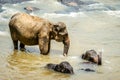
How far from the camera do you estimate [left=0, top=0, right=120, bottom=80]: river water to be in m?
10.3

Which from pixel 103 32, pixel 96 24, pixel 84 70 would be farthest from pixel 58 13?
pixel 84 70

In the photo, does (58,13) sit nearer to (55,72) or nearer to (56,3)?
(56,3)

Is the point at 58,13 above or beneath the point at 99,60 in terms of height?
beneath

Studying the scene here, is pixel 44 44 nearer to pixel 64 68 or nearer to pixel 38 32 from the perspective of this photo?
pixel 38 32

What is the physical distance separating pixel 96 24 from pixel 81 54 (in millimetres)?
6229

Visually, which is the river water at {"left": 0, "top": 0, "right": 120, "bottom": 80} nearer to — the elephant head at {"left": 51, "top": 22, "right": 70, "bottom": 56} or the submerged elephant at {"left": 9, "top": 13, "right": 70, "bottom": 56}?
the submerged elephant at {"left": 9, "top": 13, "right": 70, "bottom": 56}

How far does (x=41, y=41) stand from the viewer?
12.1 metres

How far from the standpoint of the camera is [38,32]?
40.0 ft

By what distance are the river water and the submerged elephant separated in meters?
0.36

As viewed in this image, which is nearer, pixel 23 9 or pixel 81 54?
pixel 81 54

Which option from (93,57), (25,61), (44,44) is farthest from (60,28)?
(25,61)

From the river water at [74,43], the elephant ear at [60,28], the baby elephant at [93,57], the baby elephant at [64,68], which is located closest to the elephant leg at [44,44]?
the river water at [74,43]

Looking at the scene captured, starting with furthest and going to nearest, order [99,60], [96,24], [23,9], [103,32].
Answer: [23,9] < [96,24] < [103,32] < [99,60]

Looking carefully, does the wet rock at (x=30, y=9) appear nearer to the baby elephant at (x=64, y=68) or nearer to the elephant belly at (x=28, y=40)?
the elephant belly at (x=28, y=40)
